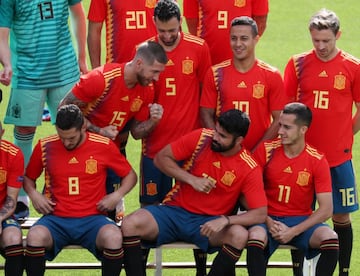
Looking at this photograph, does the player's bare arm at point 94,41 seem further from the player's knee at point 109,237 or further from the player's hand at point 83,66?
the player's knee at point 109,237

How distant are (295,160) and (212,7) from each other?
1477 mm

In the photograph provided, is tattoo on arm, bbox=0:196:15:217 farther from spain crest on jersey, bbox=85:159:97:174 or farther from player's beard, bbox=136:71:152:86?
player's beard, bbox=136:71:152:86

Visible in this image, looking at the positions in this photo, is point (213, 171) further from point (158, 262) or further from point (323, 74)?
point (323, 74)

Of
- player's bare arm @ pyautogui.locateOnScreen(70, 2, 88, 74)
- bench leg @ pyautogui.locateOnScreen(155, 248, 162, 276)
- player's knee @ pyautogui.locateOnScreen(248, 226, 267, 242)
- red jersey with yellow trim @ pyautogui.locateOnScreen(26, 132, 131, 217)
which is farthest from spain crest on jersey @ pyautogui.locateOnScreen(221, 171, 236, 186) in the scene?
player's bare arm @ pyautogui.locateOnScreen(70, 2, 88, 74)

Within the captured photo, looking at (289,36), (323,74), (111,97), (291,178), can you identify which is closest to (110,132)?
(111,97)

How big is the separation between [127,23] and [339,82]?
1.76 meters

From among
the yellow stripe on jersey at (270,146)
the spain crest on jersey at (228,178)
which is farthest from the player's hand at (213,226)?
the yellow stripe on jersey at (270,146)

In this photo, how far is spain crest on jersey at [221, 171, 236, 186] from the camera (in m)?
9.80

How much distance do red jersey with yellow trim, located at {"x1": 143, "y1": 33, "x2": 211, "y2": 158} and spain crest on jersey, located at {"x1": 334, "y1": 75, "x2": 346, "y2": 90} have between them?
101 centimetres

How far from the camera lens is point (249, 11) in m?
10.5

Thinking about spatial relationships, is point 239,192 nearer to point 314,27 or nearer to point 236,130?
point 236,130

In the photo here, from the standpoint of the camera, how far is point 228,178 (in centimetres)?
982

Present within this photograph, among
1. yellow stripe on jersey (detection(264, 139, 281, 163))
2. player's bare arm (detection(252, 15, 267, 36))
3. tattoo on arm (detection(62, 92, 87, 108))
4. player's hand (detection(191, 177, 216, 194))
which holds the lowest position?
player's hand (detection(191, 177, 216, 194))

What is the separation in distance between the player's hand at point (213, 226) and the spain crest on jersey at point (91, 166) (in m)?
0.94
